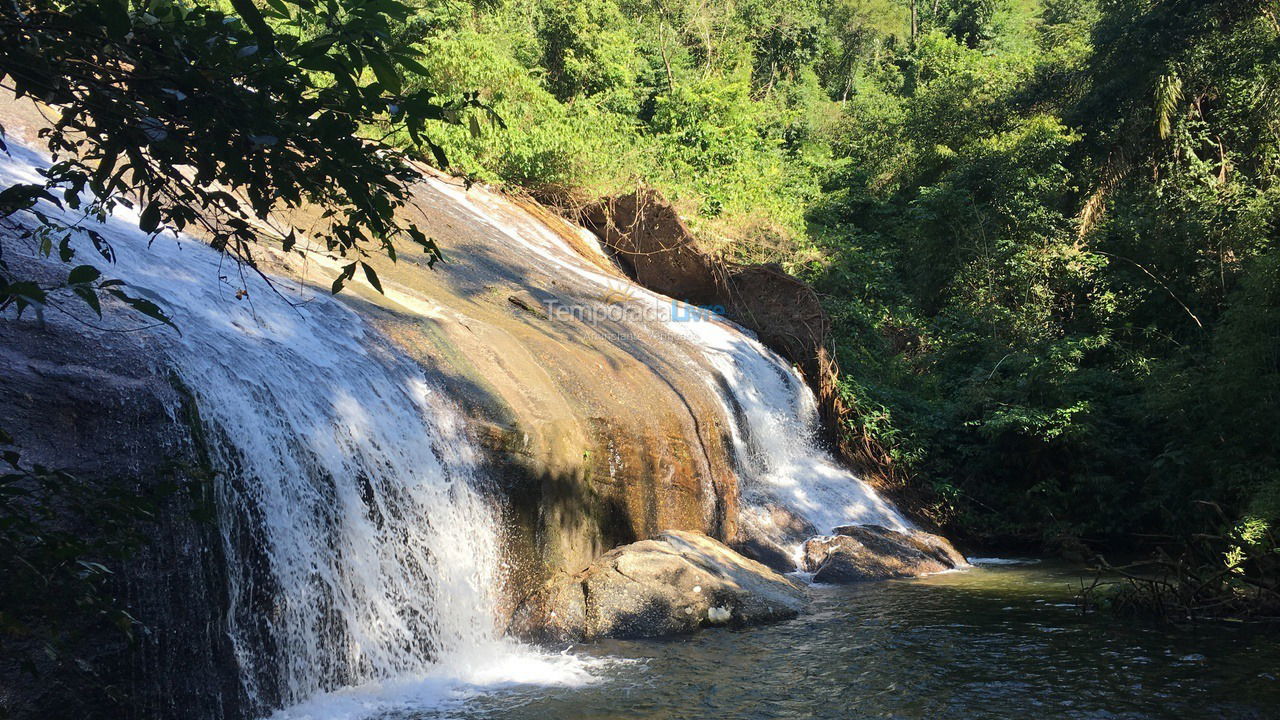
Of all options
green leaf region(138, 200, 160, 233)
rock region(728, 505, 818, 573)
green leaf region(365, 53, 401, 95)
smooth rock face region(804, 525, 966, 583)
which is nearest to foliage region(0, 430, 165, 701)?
green leaf region(138, 200, 160, 233)

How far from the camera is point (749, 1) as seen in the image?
121 ft

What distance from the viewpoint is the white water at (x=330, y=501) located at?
5.85 meters

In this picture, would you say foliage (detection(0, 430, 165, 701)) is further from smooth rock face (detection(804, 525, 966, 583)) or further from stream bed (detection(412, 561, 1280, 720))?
smooth rock face (detection(804, 525, 966, 583))

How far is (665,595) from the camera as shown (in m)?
8.29

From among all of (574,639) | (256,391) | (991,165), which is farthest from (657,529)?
(991,165)

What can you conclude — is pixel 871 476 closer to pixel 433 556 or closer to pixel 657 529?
pixel 657 529

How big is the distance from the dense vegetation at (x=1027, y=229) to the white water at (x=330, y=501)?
2.63 m

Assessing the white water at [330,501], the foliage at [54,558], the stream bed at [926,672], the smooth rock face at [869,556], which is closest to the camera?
the foliage at [54,558]

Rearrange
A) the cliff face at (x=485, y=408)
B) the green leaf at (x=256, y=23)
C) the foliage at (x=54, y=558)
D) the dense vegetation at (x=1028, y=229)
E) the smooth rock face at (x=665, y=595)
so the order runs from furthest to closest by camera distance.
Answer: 1. the dense vegetation at (x=1028, y=229)
2. the smooth rock face at (x=665, y=595)
3. the cliff face at (x=485, y=408)
4. the foliage at (x=54, y=558)
5. the green leaf at (x=256, y=23)

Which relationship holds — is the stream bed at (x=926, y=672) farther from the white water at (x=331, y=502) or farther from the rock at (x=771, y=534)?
the rock at (x=771, y=534)

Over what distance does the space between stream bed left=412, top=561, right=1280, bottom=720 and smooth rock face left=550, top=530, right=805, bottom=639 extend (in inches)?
8.8

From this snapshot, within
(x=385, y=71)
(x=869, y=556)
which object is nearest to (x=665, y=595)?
(x=869, y=556)

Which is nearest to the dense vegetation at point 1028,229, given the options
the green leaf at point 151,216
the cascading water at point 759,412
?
the cascading water at point 759,412

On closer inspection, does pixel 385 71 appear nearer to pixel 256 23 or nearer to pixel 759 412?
pixel 256 23
